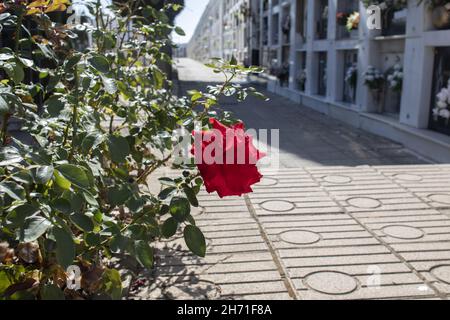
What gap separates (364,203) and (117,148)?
305cm

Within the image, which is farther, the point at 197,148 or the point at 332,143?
the point at 332,143

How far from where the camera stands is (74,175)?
1.23 meters

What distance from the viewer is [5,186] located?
3.92ft

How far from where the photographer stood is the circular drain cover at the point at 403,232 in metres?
3.43

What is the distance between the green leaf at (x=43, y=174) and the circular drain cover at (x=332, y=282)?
1860 mm

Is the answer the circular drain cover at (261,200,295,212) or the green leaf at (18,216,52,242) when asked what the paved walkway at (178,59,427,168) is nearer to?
the circular drain cover at (261,200,295,212)

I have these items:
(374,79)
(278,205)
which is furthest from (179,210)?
(374,79)

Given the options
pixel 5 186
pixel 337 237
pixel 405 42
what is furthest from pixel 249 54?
pixel 5 186

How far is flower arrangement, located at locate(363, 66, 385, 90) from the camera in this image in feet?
31.5

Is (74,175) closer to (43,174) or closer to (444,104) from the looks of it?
(43,174)

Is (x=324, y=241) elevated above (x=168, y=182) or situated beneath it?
situated beneath

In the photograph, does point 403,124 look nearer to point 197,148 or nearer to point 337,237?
point 337,237

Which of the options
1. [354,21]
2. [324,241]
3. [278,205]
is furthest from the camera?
[354,21]

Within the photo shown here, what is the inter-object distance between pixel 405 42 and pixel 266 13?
1647 cm
